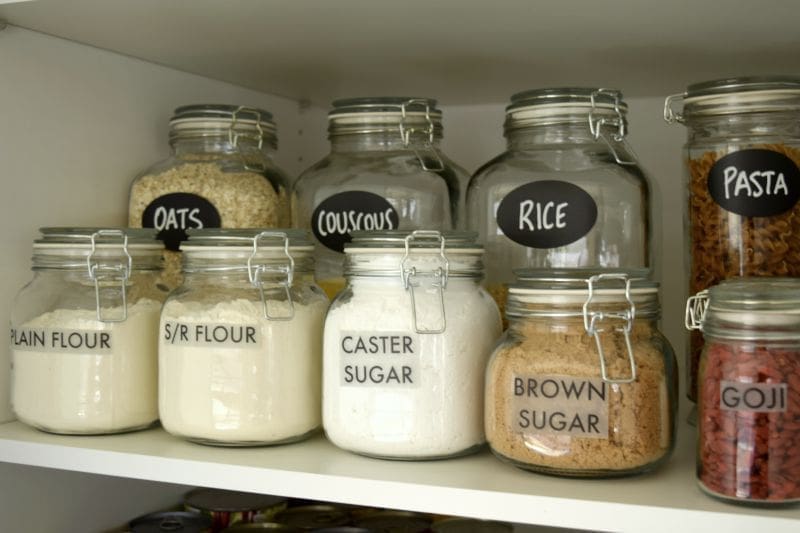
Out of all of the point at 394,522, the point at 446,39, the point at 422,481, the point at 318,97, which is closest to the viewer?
the point at 422,481

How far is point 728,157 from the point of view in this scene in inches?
34.0

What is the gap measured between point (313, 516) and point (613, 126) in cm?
58

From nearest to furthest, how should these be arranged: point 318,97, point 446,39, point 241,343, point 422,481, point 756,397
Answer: point 756,397 → point 422,481 → point 241,343 → point 446,39 → point 318,97

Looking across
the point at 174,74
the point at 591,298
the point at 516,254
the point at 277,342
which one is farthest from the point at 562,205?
the point at 174,74

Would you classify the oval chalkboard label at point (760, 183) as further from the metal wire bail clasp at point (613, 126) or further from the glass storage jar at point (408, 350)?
the glass storage jar at point (408, 350)

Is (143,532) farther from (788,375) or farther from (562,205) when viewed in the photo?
(788,375)

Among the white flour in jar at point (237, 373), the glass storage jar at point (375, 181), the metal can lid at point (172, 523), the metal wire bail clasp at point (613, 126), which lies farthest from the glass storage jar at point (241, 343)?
the metal wire bail clasp at point (613, 126)

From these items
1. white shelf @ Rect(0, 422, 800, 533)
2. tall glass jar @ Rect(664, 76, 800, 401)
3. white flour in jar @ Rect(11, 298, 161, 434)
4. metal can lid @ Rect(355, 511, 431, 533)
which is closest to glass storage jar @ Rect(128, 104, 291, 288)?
white flour in jar @ Rect(11, 298, 161, 434)

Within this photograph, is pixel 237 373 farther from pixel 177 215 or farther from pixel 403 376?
pixel 177 215

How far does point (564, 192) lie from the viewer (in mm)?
924

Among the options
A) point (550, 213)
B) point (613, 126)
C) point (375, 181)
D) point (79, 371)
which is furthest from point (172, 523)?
point (613, 126)

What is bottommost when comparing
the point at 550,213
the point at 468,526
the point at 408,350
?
the point at 468,526

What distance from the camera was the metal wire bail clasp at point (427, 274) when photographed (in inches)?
32.6

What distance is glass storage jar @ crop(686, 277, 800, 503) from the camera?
663 mm
